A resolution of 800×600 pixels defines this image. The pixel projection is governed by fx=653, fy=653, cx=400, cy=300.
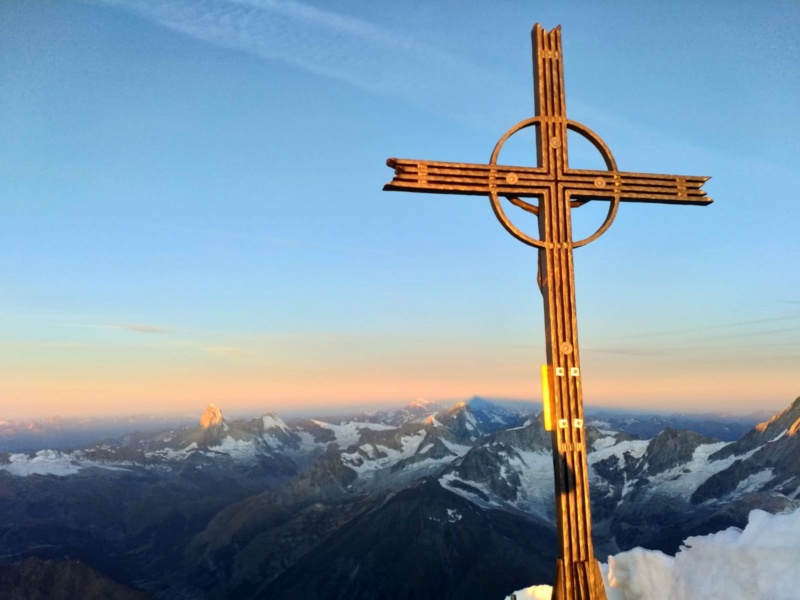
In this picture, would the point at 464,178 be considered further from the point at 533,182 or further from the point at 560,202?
the point at 560,202

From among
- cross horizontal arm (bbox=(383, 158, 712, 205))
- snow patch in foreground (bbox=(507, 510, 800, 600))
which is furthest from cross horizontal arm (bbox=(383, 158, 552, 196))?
snow patch in foreground (bbox=(507, 510, 800, 600))

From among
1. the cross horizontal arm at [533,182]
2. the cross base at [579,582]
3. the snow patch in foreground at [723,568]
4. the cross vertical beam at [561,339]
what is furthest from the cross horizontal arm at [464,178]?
the snow patch in foreground at [723,568]

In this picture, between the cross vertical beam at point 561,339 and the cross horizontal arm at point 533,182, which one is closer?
the cross vertical beam at point 561,339

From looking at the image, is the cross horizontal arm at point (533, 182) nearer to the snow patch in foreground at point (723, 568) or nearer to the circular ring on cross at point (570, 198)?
the circular ring on cross at point (570, 198)

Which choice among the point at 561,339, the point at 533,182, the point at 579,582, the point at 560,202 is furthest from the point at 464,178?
the point at 579,582

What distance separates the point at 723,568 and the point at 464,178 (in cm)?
1137

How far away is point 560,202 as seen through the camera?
54.0 feet

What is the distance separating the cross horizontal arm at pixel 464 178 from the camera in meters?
15.3

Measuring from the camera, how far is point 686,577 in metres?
16.4

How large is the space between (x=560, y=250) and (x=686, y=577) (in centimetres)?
881

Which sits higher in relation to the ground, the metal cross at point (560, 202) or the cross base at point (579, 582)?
the metal cross at point (560, 202)

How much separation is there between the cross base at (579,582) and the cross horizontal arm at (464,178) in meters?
8.90

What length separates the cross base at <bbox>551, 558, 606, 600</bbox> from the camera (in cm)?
1463

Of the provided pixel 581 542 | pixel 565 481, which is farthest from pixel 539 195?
pixel 581 542
